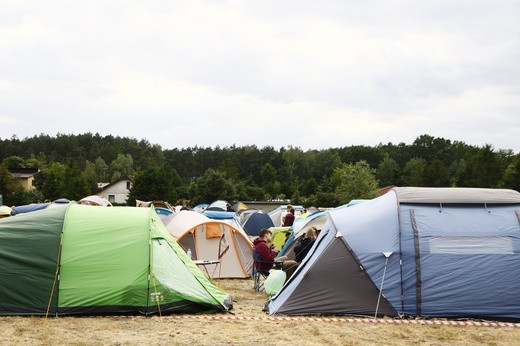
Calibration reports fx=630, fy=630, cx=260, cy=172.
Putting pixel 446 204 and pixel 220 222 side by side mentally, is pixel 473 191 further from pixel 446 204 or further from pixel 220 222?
pixel 220 222

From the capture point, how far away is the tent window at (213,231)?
15.2 meters

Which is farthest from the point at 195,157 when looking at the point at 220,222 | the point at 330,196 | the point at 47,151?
the point at 220,222

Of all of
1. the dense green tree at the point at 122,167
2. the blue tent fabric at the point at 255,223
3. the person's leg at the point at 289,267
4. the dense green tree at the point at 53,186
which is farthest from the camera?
the dense green tree at the point at 122,167

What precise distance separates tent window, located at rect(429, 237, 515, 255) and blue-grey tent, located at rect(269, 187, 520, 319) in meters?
0.01

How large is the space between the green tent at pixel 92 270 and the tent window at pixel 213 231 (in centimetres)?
532

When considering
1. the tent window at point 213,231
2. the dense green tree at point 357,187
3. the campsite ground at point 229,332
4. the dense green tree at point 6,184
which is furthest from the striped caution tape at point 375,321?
the dense green tree at point 6,184

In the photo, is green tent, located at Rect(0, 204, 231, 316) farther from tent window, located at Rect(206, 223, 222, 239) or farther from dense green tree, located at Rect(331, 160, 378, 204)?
dense green tree, located at Rect(331, 160, 378, 204)

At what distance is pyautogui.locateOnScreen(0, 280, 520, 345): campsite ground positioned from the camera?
7.58 m

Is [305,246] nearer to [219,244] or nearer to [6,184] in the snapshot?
[219,244]

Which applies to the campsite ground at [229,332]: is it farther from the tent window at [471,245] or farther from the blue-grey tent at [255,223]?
the blue-grey tent at [255,223]

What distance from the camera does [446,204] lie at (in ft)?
32.1

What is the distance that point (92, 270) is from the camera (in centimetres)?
924

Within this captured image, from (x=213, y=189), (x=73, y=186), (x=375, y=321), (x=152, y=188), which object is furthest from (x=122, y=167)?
(x=375, y=321)

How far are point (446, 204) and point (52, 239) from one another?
237 inches
